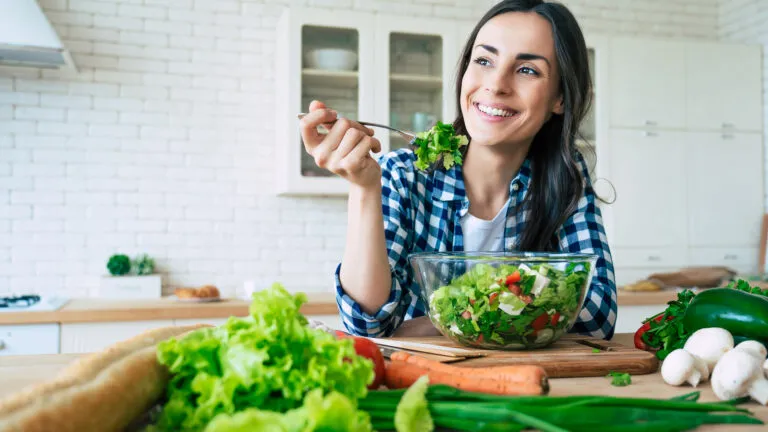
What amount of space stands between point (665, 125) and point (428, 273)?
10.6ft

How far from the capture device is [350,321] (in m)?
1.50

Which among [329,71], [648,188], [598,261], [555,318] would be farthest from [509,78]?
[648,188]

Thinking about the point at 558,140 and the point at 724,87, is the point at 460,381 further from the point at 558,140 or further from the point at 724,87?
the point at 724,87

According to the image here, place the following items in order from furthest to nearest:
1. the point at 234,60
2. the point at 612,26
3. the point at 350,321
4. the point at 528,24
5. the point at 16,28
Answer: the point at 612,26 < the point at 234,60 < the point at 16,28 < the point at 528,24 < the point at 350,321

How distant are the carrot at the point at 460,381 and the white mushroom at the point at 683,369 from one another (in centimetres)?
28

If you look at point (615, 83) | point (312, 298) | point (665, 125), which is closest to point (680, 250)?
point (665, 125)

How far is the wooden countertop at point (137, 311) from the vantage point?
285 centimetres

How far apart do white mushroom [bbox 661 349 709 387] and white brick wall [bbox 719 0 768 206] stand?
3.69 m

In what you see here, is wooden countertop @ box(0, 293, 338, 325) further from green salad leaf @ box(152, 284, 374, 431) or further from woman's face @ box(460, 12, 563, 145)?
green salad leaf @ box(152, 284, 374, 431)

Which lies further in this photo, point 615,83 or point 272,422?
point 615,83

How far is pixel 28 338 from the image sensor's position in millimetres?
2826

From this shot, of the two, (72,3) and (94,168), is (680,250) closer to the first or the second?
(94,168)

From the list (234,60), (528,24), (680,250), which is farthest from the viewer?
(680,250)

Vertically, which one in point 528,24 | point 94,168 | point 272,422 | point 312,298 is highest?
point 528,24
